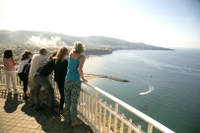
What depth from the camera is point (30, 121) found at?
11.7 ft

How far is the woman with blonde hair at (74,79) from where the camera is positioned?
2.90 metres

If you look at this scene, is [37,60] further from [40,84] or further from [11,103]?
[11,103]

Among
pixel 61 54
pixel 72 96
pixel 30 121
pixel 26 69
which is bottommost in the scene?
pixel 30 121

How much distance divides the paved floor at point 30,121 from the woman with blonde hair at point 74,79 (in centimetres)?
23

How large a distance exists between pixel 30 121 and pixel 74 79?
1.68 meters

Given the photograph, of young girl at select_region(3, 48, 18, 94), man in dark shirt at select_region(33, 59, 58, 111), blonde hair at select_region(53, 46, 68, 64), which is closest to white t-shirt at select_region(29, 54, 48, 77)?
man in dark shirt at select_region(33, 59, 58, 111)

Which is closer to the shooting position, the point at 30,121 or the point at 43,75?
the point at 30,121

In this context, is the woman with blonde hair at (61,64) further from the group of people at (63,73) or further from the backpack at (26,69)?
the backpack at (26,69)

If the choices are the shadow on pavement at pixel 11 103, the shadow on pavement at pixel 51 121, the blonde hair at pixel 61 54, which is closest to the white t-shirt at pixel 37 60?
the blonde hair at pixel 61 54

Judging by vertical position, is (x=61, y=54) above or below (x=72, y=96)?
above

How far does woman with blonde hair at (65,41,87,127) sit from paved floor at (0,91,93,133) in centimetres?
23

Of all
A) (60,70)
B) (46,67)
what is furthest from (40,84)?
(60,70)

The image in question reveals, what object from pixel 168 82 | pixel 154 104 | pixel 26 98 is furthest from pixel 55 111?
pixel 168 82

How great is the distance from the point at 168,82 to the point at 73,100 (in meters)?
64.4
